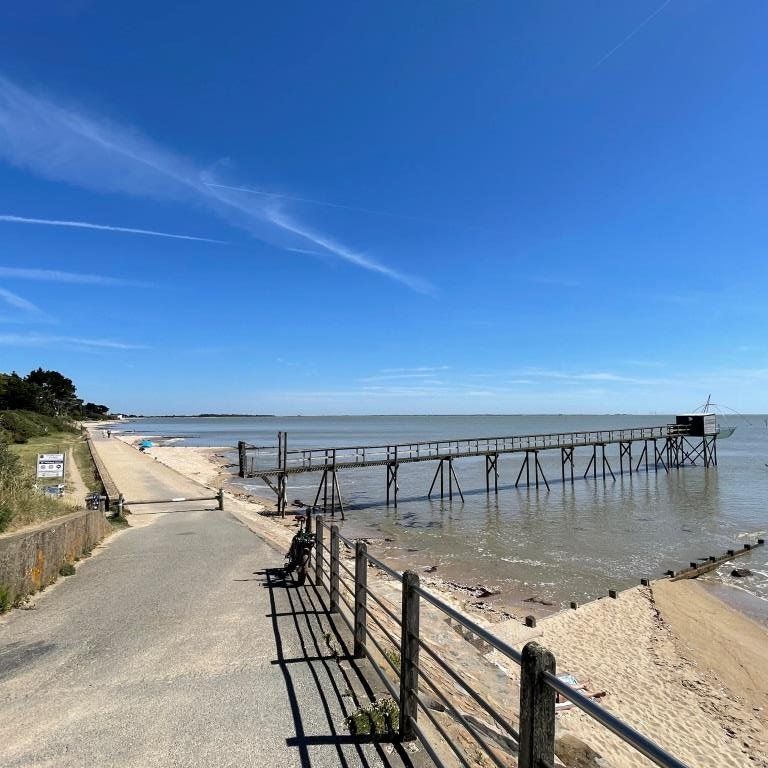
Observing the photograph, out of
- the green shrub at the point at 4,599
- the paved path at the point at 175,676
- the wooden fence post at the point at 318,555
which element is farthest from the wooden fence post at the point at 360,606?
the green shrub at the point at 4,599

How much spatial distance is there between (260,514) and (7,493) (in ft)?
39.8

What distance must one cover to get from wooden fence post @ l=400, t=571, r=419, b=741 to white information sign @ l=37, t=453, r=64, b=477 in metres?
18.3

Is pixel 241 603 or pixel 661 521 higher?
pixel 241 603

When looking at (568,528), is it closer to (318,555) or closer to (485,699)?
(318,555)

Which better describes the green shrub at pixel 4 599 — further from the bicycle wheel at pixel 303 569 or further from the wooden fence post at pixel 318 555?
the wooden fence post at pixel 318 555

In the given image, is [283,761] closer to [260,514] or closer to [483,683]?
[483,683]

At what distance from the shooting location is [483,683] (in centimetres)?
724

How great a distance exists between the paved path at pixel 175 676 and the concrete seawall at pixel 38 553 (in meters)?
0.34

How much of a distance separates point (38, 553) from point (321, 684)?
5725 millimetres

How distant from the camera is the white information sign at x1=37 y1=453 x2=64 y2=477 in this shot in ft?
59.9

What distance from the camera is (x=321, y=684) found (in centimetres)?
485

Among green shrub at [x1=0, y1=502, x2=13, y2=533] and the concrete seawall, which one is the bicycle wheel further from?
green shrub at [x1=0, y1=502, x2=13, y2=533]

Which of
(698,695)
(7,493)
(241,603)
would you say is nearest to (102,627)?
(241,603)

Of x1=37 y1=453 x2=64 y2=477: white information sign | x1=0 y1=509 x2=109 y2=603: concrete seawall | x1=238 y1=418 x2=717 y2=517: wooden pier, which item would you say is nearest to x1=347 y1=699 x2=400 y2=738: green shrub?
x1=0 y1=509 x2=109 y2=603: concrete seawall
